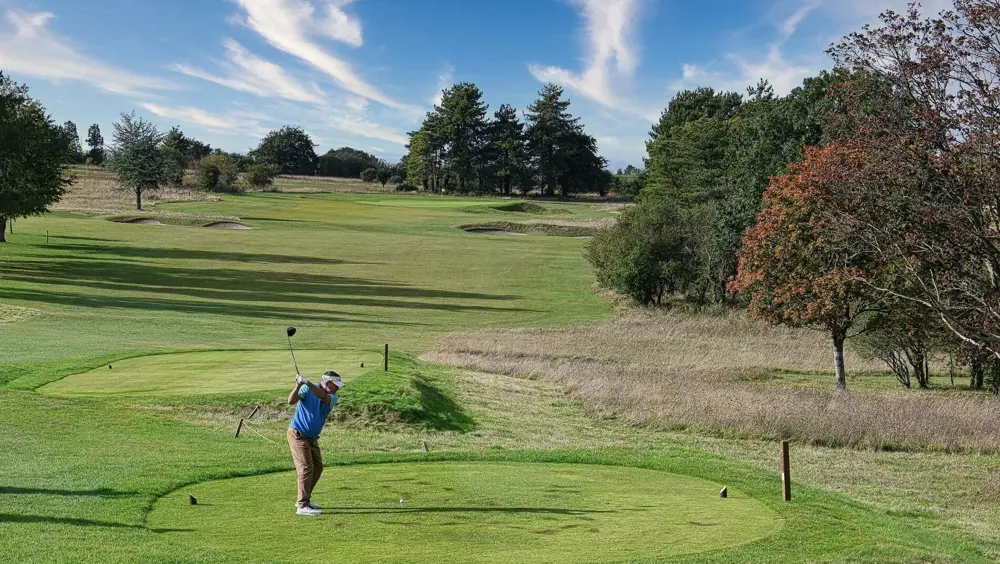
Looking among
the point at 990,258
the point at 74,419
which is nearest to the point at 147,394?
the point at 74,419

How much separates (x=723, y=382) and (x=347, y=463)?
18.8 m

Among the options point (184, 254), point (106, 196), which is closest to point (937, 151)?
point (184, 254)

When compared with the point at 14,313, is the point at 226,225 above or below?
above

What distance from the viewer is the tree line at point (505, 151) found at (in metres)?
147

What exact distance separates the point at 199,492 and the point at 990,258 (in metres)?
15.4

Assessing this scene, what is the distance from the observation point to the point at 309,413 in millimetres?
11438

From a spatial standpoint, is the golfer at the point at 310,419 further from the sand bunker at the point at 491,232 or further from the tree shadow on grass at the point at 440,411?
the sand bunker at the point at 491,232

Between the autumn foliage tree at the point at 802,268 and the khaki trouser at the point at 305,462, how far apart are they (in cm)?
2034

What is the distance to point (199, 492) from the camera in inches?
472

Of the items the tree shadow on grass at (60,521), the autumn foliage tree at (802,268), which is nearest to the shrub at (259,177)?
the autumn foliage tree at (802,268)

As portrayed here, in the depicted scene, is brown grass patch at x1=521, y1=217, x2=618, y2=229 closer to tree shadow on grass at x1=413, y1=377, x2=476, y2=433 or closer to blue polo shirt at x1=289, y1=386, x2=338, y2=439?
tree shadow on grass at x1=413, y1=377, x2=476, y2=433

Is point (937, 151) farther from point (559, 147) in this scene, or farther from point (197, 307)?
point (559, 147)

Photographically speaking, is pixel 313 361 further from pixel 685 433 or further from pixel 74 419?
pixel 685 433

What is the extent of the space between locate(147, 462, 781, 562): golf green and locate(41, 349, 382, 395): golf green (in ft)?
31.7
